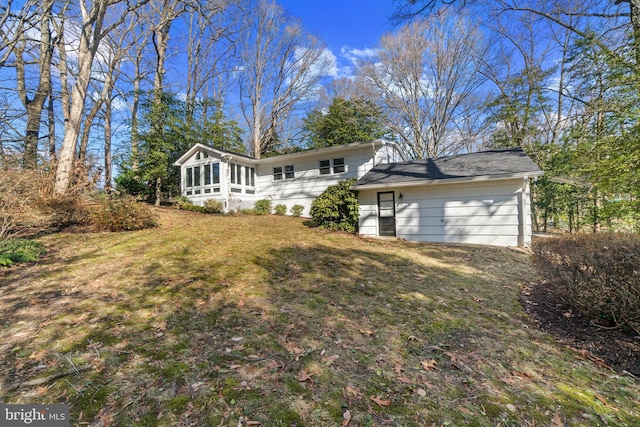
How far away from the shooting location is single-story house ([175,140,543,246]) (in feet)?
29.7

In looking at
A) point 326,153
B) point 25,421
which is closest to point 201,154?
point 326,153

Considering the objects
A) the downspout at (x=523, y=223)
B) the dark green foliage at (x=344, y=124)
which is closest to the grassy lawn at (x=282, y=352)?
the downspout at (x=523, y=223)

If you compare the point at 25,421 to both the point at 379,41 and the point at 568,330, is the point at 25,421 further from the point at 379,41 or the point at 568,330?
the point at 379,41

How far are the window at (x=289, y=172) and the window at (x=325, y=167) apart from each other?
5.93 ft

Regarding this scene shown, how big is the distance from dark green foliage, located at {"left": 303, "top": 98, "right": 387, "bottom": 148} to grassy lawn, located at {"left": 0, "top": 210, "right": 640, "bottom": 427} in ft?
56.6

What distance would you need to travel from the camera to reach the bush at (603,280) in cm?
275

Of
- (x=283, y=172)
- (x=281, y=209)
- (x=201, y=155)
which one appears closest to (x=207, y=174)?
(x=201, y=155)

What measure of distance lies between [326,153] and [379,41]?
9.32 meters

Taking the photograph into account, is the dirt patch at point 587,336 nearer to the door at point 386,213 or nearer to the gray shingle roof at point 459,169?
the gray shingle roof at point 459,169

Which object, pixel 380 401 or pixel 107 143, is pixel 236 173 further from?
pixel 380 401

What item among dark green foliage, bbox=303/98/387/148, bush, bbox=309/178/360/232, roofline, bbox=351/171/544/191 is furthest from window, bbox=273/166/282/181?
dark green foliage, bbox=303/98/387/148

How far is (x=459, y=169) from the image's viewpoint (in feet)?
33.4

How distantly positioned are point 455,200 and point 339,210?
448 cm

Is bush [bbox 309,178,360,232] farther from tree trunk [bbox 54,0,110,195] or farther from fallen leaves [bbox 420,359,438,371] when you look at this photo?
fallen leaves [bbox 420,359,438,371]
